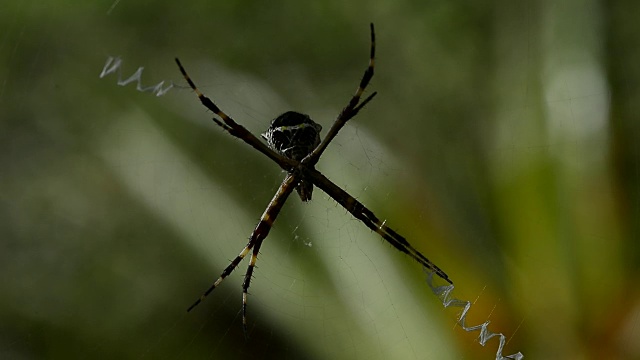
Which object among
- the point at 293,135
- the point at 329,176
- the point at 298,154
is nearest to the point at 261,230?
the point at 298,154

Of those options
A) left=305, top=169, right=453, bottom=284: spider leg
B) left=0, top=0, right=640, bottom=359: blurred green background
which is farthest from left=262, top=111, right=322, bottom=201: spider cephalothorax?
left=0, top=0, right=640, bottom=359: blurred green background

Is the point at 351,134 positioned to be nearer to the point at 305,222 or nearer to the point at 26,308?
the point at 305,222

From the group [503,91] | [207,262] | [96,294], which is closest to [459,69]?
[503,91]

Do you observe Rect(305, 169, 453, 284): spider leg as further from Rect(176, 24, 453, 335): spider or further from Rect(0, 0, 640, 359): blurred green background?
Rect(0, 0, 640, 359): blurred green background

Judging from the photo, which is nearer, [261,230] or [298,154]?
[298,154]

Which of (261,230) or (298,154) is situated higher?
(298,154)

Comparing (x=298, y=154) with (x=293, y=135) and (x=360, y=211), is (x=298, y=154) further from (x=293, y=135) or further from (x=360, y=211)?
(x=360, y=211)

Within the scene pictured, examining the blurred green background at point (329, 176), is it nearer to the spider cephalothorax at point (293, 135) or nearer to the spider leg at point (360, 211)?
the spider leg at point (360, 211)

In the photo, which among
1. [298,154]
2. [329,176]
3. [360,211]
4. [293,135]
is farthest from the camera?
[329,176]

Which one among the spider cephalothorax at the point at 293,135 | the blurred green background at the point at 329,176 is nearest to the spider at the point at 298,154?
the spider cephalothorax at the point at 293,135
